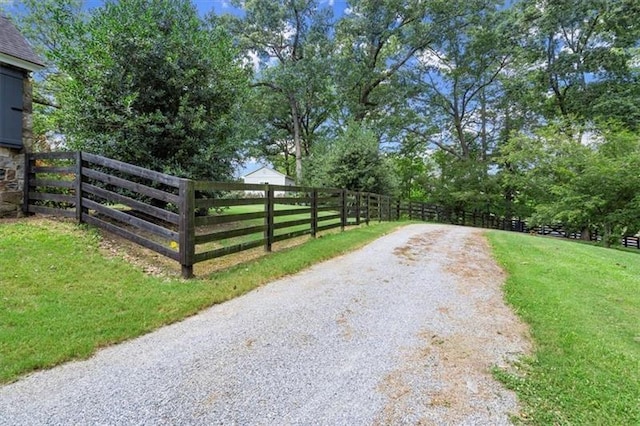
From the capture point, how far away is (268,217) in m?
6.38

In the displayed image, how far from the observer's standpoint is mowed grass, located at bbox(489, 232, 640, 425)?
2.11m

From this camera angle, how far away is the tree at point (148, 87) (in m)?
6.80

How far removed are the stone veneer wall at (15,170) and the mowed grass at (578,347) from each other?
26.8ft

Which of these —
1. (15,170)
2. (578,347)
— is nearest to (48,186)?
(15,170)

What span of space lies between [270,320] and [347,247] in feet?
13.8

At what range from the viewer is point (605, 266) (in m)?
6.94

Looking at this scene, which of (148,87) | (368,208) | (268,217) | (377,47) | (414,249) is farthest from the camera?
(377,47)

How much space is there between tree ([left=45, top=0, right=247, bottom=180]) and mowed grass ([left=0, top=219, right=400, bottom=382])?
2.29 m

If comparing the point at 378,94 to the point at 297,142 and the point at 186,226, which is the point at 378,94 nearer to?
the point at 297,142

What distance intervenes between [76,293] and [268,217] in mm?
3272

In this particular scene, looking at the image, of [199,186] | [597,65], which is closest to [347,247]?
[199,186]

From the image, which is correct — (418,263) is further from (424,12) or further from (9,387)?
(424,12)

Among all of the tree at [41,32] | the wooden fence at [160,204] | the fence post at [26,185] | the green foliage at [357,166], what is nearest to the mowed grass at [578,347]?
the wooden fence at [160,204]

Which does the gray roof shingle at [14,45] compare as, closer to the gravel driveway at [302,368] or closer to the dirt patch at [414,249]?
the gravel driveway at [302,368]
